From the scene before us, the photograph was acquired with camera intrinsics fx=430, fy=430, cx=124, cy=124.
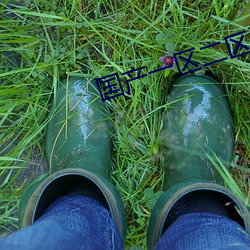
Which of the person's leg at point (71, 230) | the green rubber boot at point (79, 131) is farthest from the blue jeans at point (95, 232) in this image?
the green rubber boot at point (79, 131)

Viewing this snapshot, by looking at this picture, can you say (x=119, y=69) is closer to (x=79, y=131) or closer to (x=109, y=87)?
(x=109, y=87)

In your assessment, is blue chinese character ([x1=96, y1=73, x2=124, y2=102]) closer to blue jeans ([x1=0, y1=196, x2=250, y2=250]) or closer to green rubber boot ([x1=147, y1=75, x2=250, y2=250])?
green rubber boot ([x1=147, y1=75, x2=250, y2=250])

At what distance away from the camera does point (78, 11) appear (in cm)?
137

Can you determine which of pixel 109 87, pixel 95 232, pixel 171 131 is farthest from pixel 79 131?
pixel 95 232

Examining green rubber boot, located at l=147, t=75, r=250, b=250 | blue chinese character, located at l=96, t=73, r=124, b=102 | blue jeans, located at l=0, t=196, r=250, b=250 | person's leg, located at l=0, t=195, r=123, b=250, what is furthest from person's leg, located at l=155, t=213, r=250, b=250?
blue chinese character, located at l=96, t=73, r=124, b=102

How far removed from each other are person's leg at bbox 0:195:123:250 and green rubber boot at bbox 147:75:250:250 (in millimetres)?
324

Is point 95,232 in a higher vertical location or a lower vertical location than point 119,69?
lower

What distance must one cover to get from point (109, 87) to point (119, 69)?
3.2 inches

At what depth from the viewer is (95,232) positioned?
95 cm

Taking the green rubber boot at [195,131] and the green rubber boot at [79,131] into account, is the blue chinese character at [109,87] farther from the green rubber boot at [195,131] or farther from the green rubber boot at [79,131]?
the green rubber boot at [195,131]

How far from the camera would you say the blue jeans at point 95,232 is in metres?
0.80

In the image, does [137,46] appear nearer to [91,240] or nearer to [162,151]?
[162,151]

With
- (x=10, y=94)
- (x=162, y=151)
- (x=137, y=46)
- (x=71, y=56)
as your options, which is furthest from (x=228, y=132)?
(x=10, y=94)

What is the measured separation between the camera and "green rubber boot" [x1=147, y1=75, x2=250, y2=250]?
52.6 inches
